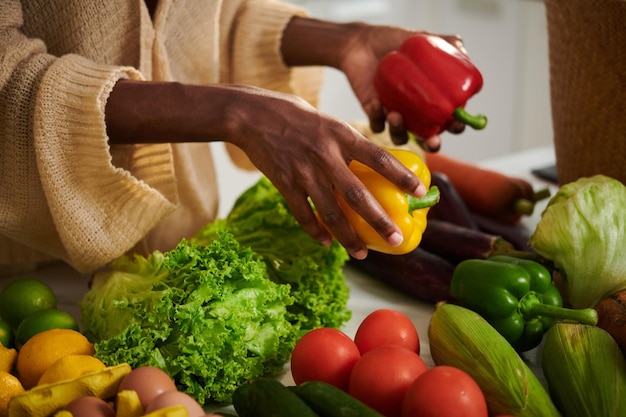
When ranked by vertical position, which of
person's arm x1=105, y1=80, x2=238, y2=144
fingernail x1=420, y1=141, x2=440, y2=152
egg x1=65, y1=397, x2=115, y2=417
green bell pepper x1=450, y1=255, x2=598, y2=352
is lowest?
green bell pepper x1=450, y1=255, x2=598, y2=352

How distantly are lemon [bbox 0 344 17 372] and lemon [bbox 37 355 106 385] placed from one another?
0.09 m

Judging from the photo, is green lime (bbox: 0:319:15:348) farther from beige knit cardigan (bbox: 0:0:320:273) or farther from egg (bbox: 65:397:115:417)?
egg (bbox: 65:397:115:417)

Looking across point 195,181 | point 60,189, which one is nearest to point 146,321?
point 60,189

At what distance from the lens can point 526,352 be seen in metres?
1.20

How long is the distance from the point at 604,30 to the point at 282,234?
1.98ft

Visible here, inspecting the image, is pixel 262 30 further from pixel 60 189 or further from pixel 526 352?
pixel 526 352

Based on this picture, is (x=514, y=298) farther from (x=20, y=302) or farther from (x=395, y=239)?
(x=20, y=302)

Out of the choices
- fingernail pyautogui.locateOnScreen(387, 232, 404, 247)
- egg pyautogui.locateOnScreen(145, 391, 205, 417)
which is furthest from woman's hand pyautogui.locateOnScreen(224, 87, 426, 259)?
egg pyautogui.locateOnScreen(145, 391, 205, 417)

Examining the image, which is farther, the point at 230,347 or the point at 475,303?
the point at 475,303

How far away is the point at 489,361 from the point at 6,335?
26.2 inches

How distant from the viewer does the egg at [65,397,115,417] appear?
86 centimetres

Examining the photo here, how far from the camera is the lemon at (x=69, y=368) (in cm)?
96

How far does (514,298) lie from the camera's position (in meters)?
1.14

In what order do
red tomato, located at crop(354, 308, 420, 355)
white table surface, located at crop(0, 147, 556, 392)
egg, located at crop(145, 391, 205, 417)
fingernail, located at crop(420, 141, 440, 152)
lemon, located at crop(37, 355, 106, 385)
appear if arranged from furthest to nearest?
fingernail, located at crop(420, 141, 440, 152) < white table surface, located at crop(0, 147, 556, 392) < red tomato, located at crop(354, 308, 420, 355) < lemon, located at crop(37, 355, 106, 385) < egg, located at crop(145, 391, 205, 417)
